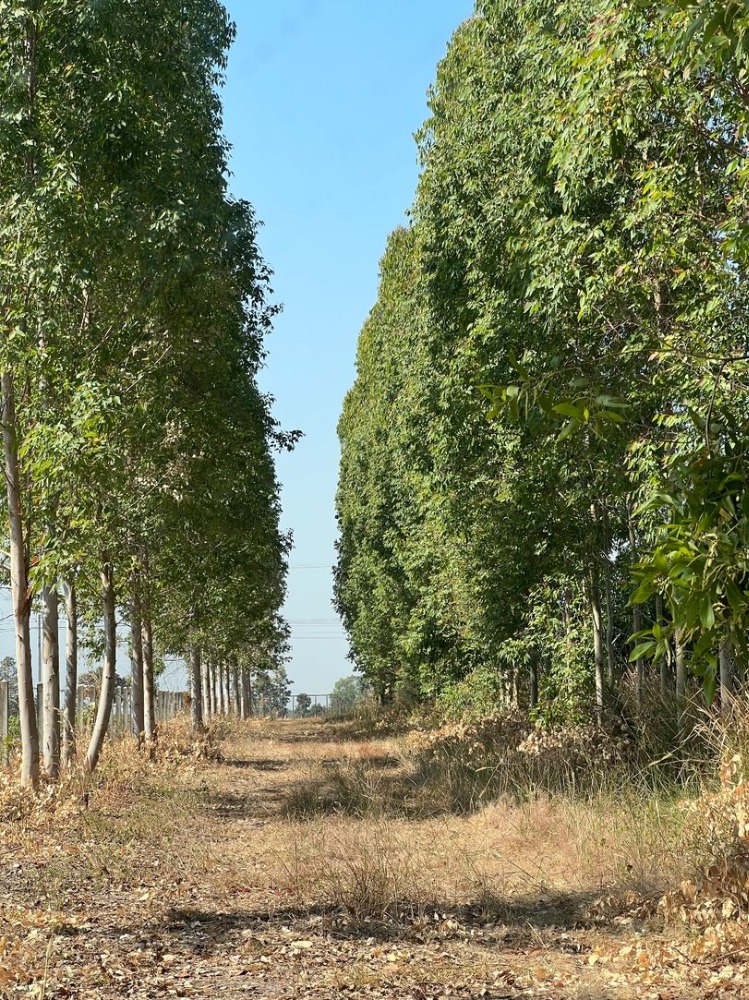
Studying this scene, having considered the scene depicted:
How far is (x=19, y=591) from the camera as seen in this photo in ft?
44.3

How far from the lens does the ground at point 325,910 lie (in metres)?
6.30

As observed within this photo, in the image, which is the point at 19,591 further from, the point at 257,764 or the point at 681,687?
the point at 257,764

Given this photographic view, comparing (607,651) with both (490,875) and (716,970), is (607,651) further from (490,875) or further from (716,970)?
(716,970)

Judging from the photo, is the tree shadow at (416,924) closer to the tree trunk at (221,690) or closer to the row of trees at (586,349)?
the row of trees at (586,349)

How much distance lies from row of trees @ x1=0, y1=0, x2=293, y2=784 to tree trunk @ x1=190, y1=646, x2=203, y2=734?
11.9 meters

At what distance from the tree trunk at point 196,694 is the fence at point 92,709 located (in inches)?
72.1

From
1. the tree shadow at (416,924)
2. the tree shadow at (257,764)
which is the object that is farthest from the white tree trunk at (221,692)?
the tree shadow at (416,924)

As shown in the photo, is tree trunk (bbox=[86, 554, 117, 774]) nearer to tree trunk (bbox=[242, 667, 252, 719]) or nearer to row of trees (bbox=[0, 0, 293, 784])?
row of trees (bbox=[0, 0, 293, 784])

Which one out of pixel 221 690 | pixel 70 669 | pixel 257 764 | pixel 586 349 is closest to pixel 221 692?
pixel 221 690

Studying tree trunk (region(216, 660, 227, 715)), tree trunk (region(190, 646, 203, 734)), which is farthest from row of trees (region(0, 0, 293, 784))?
tree trunk (region(216, 660, 227, 715))

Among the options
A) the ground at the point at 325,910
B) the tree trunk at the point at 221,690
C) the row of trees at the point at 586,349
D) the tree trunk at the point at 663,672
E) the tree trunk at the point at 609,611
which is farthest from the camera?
the tree trunk at the point at 221,690

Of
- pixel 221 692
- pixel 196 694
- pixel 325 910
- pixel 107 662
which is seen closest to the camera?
pixel 325 910

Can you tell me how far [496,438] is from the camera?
14.9 meters

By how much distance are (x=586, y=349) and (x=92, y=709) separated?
46.7ft
